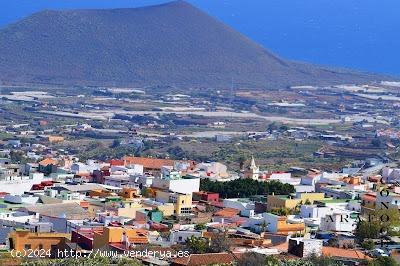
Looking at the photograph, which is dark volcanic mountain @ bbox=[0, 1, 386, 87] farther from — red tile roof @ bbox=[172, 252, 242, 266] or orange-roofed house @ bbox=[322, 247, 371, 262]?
red tile roof @ bbox=[172, 252, 242, 266]

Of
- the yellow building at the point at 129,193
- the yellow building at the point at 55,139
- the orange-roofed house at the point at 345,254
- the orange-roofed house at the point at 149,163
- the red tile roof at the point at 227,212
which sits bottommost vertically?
the yellow building at the point at 55,139

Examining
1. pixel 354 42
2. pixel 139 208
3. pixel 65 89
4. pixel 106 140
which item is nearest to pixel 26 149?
pixel 106 140

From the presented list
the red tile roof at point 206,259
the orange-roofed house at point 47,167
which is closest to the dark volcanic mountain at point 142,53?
the orange-roofed house at point 47,167

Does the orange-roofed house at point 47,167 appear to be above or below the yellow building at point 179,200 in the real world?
below

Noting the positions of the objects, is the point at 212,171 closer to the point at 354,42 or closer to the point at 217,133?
the point at 217,133

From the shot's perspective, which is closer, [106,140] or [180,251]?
[180,251]

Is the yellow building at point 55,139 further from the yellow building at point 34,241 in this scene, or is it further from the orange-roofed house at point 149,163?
the yellow building at point 34,241
